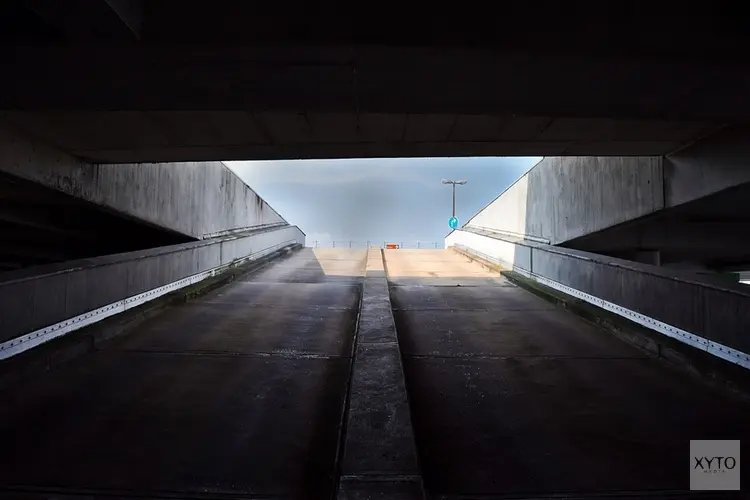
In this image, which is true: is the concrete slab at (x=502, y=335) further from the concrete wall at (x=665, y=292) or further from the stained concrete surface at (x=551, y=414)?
the concrete wall at (x=665, y=292)

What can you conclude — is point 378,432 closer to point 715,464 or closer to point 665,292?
point 715,464

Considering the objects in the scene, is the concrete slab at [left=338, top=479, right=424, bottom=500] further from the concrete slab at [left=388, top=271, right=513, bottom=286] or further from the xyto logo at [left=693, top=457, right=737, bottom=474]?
the concrete slab at [left=388, top=271, right=513, bottom=286]

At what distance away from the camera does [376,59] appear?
455cm

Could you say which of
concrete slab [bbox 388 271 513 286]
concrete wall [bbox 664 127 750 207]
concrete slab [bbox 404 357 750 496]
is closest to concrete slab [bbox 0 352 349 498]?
concrete slab [bbox 404 357 750 496]

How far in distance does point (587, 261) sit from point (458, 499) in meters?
6.65

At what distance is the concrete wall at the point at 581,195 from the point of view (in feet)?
30.2

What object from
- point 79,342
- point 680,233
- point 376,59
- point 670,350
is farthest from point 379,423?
point 680,233

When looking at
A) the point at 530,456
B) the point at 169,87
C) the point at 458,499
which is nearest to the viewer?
the point at 458,499

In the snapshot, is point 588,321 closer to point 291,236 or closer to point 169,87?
point 169,87

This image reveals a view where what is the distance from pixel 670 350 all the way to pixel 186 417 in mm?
5401

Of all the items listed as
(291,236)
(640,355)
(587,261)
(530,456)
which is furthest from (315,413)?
(291,236)

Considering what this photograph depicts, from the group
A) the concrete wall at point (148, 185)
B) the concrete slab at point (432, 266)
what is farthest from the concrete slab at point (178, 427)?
the concrete slab at point (432, 266)

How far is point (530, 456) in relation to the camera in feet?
11.4

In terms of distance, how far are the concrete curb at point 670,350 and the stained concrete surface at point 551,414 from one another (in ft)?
0.49
